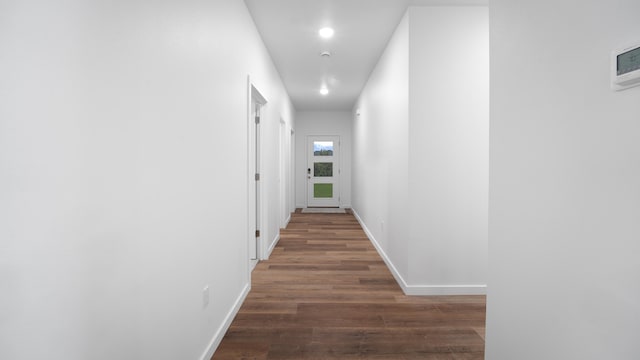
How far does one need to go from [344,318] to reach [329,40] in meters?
3.03

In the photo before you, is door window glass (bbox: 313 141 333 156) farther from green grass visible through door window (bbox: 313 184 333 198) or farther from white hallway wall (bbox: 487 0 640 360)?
white hallway wall (bbox: 487 0 640 360)

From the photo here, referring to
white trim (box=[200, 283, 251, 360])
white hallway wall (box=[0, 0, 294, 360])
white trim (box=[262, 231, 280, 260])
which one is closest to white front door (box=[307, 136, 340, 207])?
white trim (box=[262, 231, 280, 260])

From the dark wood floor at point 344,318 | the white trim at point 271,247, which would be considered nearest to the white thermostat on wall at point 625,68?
the dark wood floor at point 344,318

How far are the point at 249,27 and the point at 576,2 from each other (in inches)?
105

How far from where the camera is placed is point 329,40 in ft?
12.3

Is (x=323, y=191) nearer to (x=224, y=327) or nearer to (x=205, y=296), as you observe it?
(x=224, y=327)

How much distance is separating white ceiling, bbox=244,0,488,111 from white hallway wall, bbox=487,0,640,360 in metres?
1.68

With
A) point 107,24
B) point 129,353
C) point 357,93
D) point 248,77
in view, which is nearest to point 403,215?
point 248,77

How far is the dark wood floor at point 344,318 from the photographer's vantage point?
209cm

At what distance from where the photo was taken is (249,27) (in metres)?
3.04

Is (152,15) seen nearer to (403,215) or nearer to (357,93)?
(403,215)

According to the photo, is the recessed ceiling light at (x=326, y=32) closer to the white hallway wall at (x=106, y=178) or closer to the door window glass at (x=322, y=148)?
the white hallway wall at (x=106, y=178)

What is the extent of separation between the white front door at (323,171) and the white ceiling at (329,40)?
2.77 meters

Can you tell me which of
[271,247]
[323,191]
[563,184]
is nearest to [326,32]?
[271,247]
